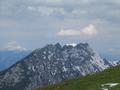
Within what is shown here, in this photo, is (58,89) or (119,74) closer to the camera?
(58,89)

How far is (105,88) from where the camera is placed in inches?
2753

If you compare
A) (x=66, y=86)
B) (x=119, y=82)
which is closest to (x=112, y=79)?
(x=119, y=82)

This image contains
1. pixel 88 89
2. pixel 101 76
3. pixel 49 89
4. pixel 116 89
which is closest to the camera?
pixel 116 89

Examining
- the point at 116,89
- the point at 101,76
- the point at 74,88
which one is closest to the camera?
the point at 116,89

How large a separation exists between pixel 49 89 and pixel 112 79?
46.0ft

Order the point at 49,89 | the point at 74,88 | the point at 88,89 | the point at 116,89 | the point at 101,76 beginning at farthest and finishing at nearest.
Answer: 1. the point at 101,76
2. the point at 49,89
3. the point at 74,88
4. the point at 88,89
5. the point at 116,89

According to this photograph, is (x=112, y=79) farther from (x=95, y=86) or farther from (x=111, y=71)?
(x=111, y=71)

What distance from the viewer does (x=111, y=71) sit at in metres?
92.8

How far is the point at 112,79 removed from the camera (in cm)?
7975

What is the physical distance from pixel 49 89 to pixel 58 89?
4.61m

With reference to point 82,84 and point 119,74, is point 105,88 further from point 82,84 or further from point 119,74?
point 119,74

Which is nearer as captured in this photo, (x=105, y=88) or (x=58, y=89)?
(x=105, y=88)

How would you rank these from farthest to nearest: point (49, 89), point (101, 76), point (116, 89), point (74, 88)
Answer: point (101, 76), point (49, 89), point (74, 88), point (116, 89)

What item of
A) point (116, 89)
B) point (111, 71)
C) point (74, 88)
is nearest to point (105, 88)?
point (116, 89)
